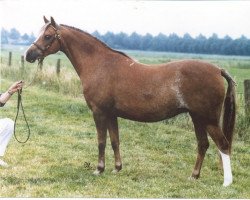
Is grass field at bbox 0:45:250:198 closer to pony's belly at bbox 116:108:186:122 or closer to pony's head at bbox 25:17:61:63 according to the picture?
pony's belly at bbox 116:108:186:122

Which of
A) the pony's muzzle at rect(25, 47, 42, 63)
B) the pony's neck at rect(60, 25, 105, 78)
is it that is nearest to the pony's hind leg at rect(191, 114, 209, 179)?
the pony's neck at rect(60, 25, 105, 78)

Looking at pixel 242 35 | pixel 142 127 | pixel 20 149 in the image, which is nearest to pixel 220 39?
pixel 242 35

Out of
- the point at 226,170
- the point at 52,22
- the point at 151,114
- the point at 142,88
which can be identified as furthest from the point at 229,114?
the point at 52,22

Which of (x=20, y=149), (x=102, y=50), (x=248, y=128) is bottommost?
(x=20, y=149)

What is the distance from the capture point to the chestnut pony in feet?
16.9

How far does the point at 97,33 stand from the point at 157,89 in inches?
73.1

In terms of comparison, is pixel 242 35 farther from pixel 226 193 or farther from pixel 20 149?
pixel 20 149

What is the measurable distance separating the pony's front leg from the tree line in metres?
1.54

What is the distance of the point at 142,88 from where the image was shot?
5.34 meters

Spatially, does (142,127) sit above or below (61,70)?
below

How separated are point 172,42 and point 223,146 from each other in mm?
2126

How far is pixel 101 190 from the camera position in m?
5.05

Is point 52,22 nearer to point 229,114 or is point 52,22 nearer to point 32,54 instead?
point 32,54

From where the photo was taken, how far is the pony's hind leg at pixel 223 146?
5.15 m
